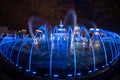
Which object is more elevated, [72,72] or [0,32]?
[0,32]

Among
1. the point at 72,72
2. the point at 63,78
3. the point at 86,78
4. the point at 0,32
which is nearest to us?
the point at 86,78

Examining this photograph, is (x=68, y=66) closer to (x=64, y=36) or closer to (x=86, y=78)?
(x=86, y=78)

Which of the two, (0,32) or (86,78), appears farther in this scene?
(0,32)

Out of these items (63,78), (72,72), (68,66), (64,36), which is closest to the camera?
(63,78)

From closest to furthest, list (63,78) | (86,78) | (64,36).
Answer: (86,78) → (63,78) → (64,36)

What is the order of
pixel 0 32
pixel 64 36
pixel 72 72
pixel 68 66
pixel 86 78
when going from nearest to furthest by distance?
pixel 86 78 → pixel 72 72 → pixel 68 66 → pixel 64 36 → pixel 0 32

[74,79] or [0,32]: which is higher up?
[0,32]

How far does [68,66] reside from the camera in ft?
22.6

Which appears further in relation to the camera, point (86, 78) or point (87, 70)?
point (87, 70)

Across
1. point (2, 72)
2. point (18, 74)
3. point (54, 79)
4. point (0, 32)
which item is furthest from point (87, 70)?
point (0, 32)

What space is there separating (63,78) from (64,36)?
57.8 ft

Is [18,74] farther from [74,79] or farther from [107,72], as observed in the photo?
[107,72]

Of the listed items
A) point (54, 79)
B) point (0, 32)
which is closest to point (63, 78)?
point (54, 79)

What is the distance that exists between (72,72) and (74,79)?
103 cm
